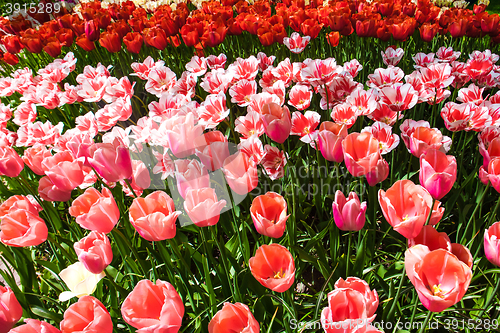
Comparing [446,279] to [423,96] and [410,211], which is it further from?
[423,96]

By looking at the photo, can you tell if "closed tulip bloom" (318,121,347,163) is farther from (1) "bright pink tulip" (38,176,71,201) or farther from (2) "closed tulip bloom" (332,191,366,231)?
(1) "bright pink tulip" (38,176,71,201)

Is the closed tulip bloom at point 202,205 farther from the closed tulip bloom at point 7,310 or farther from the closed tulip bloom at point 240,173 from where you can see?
the closed tulip bloom at point 7,310

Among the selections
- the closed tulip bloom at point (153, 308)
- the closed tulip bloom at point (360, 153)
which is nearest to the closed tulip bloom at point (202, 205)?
the closed tulip bloom at point (153, 308)

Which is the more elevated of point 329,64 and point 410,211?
point 329,64

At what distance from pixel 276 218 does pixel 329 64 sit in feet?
3.52

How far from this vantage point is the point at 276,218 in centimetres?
108

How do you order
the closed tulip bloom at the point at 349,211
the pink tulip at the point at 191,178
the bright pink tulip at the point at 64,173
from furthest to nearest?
the bright pink tulip at the point at 64,173, the pink tulip at the point at 191,178, the closed tulip bloom at the point at 349,211

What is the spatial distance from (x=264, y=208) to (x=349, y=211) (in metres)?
0.27

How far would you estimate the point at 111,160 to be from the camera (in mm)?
1130

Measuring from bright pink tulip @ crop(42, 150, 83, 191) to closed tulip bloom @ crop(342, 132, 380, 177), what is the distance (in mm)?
976

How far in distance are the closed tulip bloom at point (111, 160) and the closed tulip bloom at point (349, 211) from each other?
0.74m

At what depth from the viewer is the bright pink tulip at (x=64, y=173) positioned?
45.7 inches

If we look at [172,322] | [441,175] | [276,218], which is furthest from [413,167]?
[172,322]

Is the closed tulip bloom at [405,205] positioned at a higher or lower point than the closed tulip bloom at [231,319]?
higher
